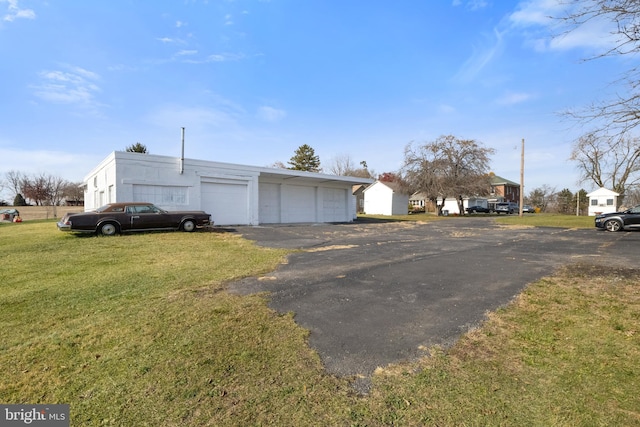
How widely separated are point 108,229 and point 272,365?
12.4 metres

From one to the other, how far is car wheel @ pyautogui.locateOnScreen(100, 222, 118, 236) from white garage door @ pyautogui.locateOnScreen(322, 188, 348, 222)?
14.4 m

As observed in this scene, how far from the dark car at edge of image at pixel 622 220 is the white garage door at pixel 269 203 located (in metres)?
18.6

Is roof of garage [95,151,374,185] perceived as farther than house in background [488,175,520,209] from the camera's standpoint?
No

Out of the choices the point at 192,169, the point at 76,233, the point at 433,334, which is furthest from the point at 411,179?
the point at 433,334

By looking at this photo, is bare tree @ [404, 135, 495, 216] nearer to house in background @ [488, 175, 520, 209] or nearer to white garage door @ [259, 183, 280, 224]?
white garage door @ [259, 183, 280, 224]

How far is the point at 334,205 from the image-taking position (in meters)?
24.7

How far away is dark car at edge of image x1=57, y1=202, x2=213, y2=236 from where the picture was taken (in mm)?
11711

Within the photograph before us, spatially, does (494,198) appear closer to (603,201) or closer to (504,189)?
(504,189)

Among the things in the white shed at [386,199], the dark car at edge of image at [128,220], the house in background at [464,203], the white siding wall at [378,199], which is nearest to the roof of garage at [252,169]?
the dark car at edge of image at [128,220]

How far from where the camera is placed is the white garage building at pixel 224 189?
15195 mm

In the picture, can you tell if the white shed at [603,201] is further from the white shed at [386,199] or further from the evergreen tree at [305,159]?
the evergreen tree at [305,159]

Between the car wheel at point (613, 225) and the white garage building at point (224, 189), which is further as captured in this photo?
the car wheel at point (613, 225)

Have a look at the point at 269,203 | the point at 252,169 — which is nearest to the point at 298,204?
the point at 269,203

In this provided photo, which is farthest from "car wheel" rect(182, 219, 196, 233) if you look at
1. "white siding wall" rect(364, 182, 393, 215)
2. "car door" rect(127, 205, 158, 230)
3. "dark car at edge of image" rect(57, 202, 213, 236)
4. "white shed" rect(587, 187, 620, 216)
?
"white shed" rect(587, 187, 620, 216)
